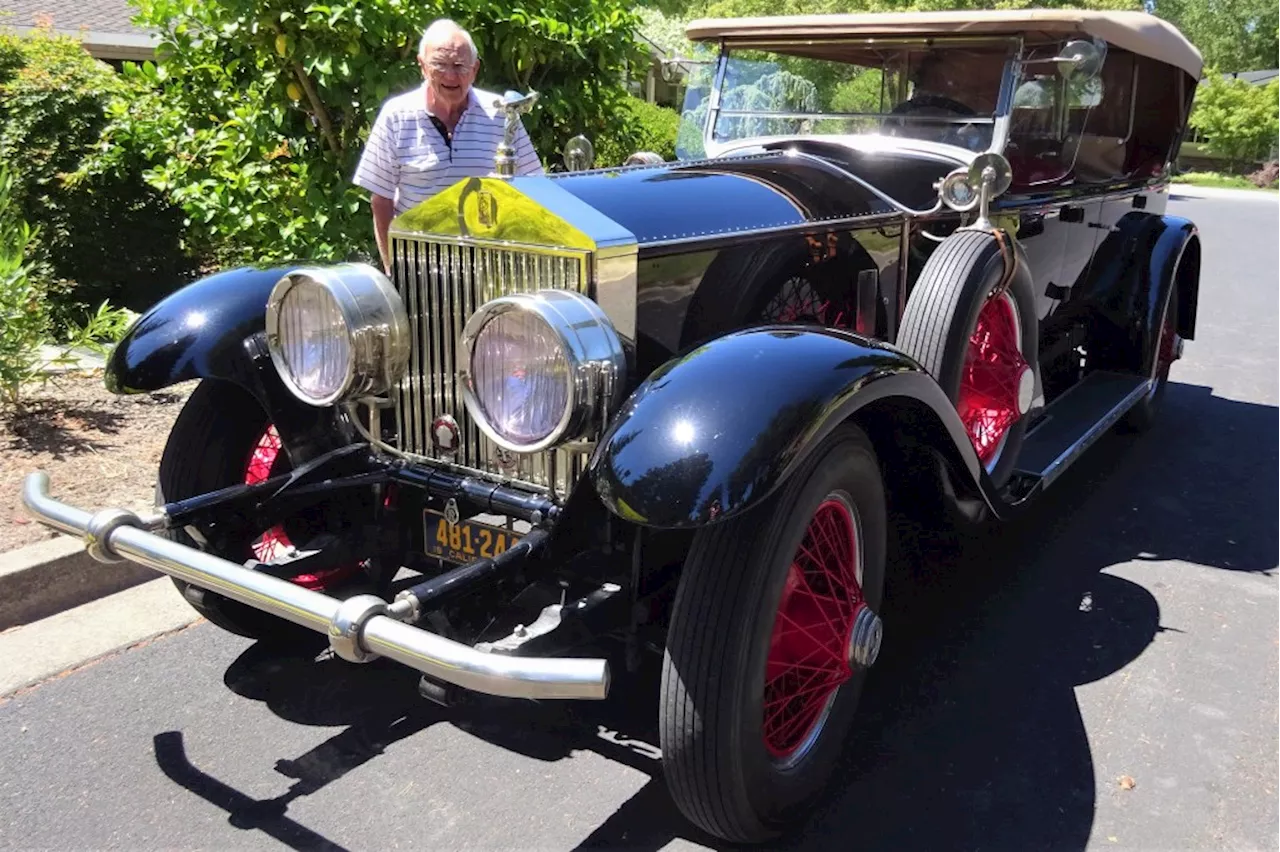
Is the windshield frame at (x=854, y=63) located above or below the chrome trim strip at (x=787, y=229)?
above

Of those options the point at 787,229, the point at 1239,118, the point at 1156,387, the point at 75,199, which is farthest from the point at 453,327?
the point at 1239,118

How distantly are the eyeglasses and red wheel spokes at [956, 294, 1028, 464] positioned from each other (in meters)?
1.92

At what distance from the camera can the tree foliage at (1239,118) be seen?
1395 inches

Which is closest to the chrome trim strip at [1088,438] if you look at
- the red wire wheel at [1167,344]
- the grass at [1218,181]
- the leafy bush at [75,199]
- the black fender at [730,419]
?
the red wire wheel at [1167,344]

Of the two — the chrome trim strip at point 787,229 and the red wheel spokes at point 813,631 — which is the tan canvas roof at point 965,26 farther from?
the red wheel spokes at point 813,631

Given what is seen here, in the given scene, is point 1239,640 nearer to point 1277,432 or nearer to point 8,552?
point 1277,432

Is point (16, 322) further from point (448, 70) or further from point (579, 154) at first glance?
point (579, 154)

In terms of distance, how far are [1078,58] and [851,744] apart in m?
2.46

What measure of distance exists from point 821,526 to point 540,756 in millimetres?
930

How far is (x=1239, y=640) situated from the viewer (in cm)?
329

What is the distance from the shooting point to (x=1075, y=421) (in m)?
4.19

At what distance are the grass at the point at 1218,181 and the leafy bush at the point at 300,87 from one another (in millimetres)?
31205

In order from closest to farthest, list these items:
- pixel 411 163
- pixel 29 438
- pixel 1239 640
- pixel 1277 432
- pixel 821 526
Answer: pixel 821 526
pixel 1239 640
pixel 411 163
pixel 29 438
pixel 1277 432

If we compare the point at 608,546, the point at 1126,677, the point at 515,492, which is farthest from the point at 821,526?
the point at 1126,677
